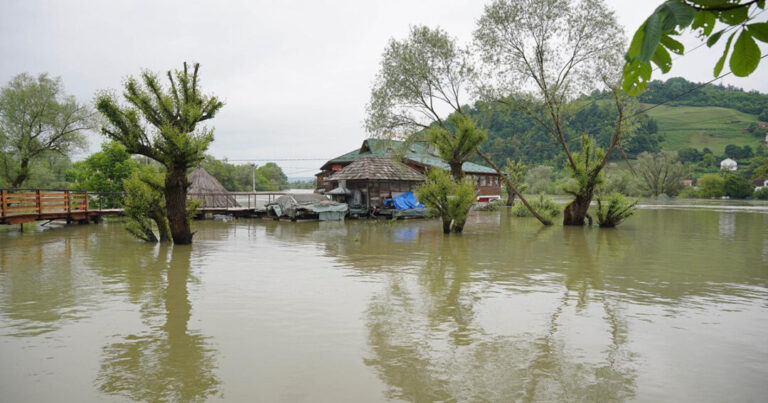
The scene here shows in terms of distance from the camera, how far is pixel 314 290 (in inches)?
396

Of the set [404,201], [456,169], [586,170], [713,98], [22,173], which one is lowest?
[404,201]

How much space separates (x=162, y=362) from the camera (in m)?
5.75

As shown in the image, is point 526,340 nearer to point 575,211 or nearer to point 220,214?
point 575,211

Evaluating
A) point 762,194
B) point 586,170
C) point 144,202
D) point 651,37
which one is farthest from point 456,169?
point 762,194

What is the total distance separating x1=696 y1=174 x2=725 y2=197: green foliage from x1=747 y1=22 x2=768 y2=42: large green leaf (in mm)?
96619

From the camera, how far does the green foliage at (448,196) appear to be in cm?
2173

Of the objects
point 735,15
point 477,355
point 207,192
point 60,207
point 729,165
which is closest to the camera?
point 735,15

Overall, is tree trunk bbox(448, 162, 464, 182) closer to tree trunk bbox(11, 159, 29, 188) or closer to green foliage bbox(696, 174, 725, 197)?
tree trunk bbox(11, 159, 29, 188)

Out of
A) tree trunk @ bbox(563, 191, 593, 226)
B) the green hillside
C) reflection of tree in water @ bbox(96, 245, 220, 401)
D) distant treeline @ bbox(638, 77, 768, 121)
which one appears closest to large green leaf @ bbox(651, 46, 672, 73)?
reflection of tree in water @ bbox(96, 245, 220, 401)

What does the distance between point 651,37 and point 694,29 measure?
30.2 inches

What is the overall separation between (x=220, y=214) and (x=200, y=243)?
60.2ft

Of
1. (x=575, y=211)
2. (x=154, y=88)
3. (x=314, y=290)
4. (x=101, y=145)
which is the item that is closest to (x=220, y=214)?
(x=101, y=145)

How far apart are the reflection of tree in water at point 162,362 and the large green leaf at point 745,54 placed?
530cm

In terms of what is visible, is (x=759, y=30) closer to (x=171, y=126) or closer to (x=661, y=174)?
(x=171, y=126)
